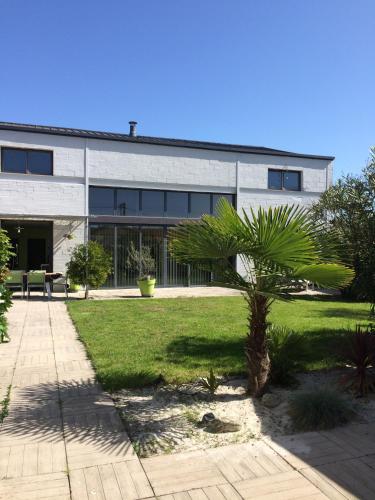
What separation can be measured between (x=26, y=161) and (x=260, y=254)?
14805mm

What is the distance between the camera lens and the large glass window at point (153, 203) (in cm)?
1889

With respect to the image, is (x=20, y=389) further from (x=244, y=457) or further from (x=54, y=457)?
(x=244, y=457)

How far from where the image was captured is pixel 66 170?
1747cm

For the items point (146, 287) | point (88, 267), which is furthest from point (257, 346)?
point (146, 287)

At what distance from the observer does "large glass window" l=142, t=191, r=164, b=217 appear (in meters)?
18.9

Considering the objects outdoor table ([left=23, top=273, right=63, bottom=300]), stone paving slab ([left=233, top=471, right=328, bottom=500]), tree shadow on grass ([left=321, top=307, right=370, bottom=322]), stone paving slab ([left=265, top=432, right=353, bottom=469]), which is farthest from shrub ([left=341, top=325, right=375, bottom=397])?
outdoor table ([left=23, top=273, right=63, bottom=300])

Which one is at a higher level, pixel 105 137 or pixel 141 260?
pixel 105 137

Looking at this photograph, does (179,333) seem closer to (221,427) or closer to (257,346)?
(257,346)

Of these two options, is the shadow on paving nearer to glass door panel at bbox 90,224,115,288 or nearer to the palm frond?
the palm frond

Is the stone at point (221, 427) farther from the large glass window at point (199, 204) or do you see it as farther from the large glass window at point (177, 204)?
the large glass window at point (199, 204)

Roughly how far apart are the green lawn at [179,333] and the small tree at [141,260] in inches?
164

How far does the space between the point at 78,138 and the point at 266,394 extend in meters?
15.1

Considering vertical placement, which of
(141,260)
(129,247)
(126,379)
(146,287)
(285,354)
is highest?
Answer: (129,247)

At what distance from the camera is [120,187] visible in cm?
1845
